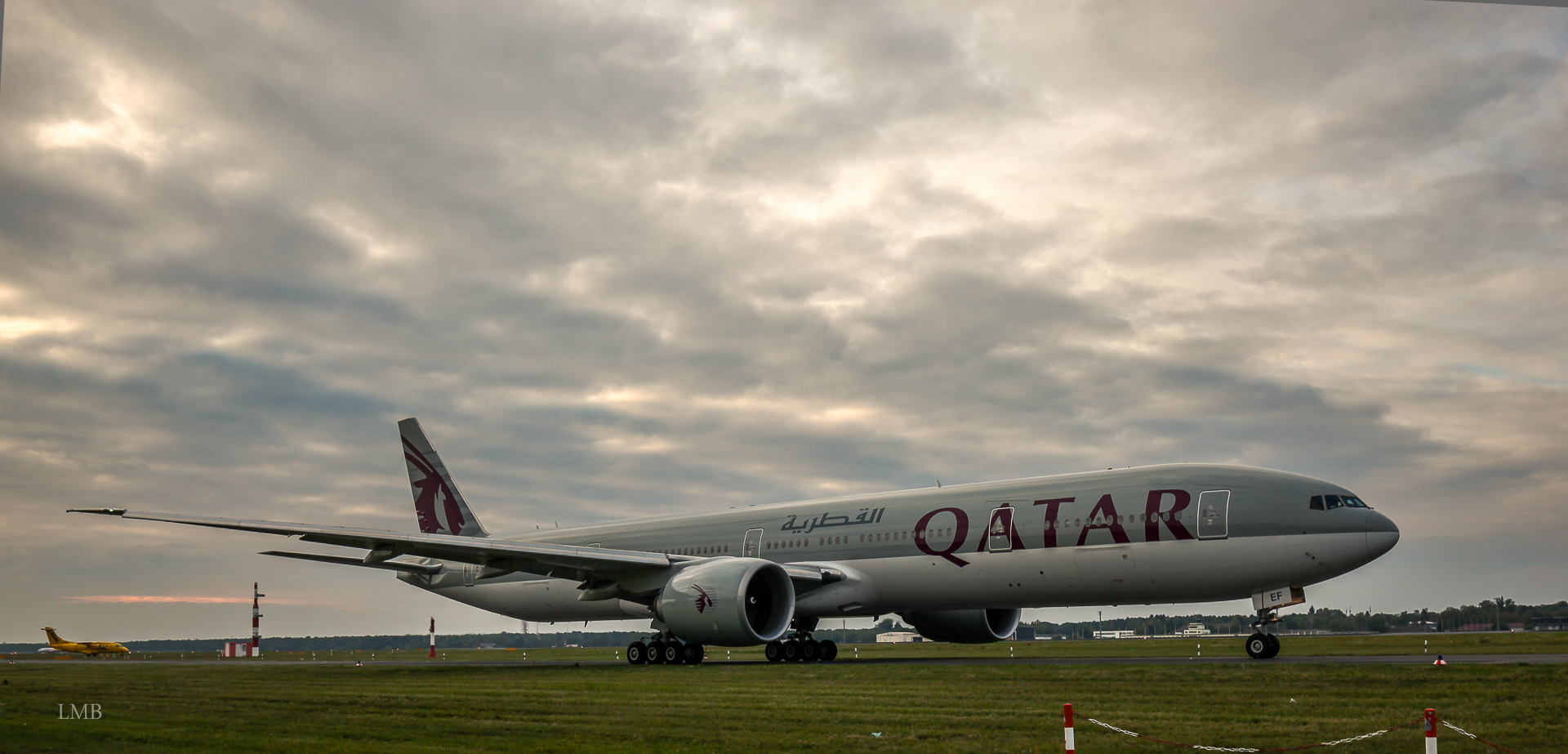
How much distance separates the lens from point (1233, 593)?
2230 centimetres

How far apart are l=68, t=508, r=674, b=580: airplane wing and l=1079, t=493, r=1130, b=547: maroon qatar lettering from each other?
10259mm

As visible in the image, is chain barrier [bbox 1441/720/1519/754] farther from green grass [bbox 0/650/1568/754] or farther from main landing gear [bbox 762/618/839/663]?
main landing gear [bbox 762/618/839/663]

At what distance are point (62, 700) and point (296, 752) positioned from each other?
10491mm

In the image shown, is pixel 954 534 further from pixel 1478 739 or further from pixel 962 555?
pixel 1478 739

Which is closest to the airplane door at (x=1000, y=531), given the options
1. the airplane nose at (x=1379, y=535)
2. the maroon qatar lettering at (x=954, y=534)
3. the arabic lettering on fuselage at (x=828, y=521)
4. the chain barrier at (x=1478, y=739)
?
the maroon qatar lettering at (x=954, y=534)

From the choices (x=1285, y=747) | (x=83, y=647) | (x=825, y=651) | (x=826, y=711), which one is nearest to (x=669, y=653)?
(x=825, y=651)

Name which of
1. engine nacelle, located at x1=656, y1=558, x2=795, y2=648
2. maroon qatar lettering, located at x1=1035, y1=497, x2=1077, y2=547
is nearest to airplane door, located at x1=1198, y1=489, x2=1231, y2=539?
maroon qatar lettering, located at x1=1035, y1=497, x2=1077, y2=547

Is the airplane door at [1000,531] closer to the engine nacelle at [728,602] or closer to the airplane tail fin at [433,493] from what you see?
the engine nacelle at [728,602]

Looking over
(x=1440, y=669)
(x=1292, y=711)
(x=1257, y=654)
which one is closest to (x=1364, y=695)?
(x=1292, y=711)

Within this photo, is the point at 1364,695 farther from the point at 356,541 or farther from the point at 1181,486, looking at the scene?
the point at 356,541

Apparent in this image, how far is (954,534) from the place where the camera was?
2586 centimetres

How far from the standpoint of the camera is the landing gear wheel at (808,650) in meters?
28.3

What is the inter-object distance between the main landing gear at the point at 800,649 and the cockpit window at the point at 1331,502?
12.6m

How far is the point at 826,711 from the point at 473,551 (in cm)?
1419
